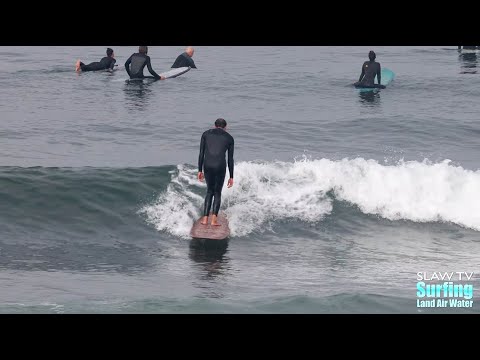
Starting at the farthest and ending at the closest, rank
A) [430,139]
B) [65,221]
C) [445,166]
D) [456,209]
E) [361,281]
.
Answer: [430,139] → [445,166] → [456,209] → [65,221] → [361,281]

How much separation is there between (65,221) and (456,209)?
7196 mm

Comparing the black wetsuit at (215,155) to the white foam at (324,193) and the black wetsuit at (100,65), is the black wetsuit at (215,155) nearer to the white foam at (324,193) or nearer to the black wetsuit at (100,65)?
the white foam at (324,193)

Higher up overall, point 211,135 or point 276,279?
point 211,135

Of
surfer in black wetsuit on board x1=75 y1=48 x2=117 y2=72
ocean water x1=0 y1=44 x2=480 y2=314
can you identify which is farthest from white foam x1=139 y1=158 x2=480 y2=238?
surfer in black wetsuit on board x1=75 y1=48 x2=117 y2=72

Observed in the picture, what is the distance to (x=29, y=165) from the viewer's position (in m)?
19.9

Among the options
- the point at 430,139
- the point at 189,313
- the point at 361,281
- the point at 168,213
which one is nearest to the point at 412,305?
the point at 361,281

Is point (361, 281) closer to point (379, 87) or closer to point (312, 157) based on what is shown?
point (312, 157)

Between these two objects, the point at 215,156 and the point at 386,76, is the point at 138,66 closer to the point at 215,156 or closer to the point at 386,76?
the point at 386,76

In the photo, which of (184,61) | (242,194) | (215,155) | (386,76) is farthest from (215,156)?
(184,61)

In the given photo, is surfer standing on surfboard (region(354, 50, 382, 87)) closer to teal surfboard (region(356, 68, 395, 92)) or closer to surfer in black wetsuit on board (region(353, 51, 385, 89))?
surfer in black wetsuit on board (region(353, 51, 385, 89))

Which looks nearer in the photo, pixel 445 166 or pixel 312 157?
pixel 445 166
